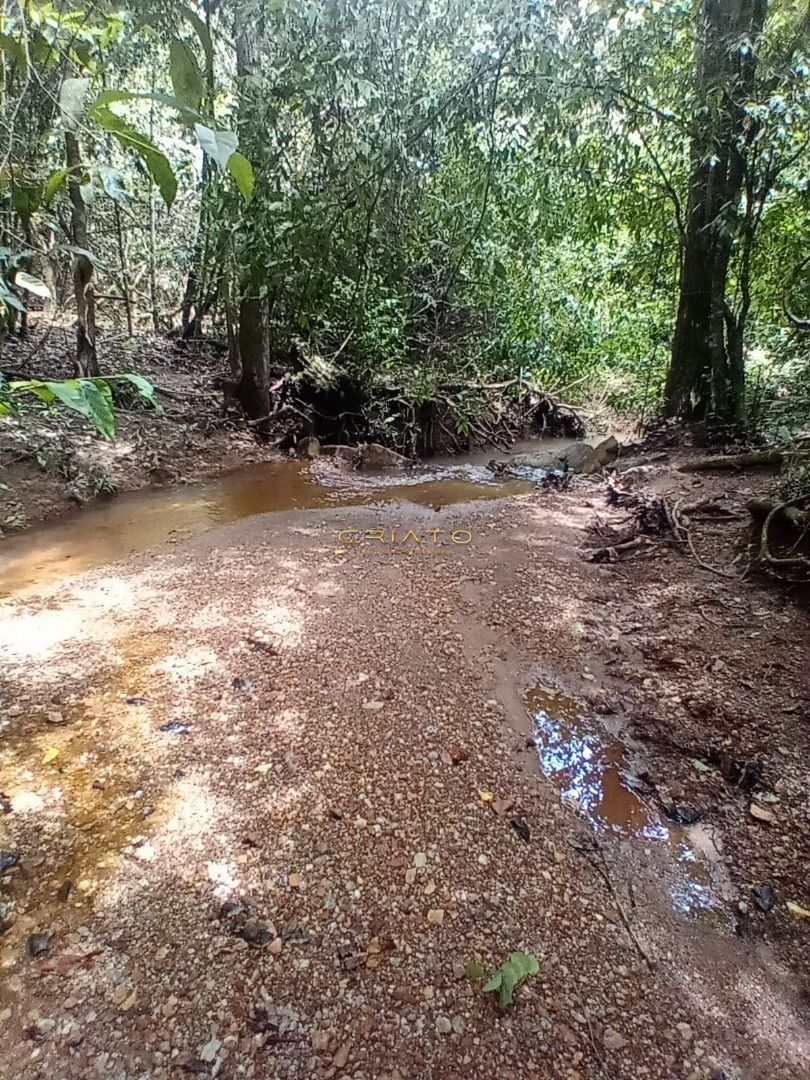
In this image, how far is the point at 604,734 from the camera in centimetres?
290

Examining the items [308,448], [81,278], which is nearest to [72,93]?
[81,278]

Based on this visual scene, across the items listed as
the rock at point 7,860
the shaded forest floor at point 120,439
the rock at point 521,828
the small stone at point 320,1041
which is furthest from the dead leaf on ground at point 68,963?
the shaded forest floor at point 120,439

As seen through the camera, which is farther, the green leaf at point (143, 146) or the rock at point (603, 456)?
the rock at point (603, 456)

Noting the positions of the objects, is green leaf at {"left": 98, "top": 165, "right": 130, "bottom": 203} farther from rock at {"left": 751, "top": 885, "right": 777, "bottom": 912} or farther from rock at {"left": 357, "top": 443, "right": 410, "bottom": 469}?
rock at {"left": 357, "top": 443, "right": 410, "bottom": 469}

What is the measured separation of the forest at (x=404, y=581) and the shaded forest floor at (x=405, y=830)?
1cm

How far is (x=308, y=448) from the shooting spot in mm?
8727

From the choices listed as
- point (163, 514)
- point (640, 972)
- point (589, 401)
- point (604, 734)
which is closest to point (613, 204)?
point (589, 401)

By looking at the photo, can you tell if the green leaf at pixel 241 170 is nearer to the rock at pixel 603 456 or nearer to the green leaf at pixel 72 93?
the green leaf at pixel 72 93

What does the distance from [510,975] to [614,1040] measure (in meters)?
0.31

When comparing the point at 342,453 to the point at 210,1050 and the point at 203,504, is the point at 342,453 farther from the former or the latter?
the point at 210,1050

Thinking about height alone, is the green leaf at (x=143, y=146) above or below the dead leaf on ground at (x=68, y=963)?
above

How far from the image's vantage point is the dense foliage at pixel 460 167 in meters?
4.69

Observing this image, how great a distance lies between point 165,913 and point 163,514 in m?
4.68

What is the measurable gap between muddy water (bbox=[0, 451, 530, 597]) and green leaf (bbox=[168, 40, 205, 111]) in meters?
3.61
